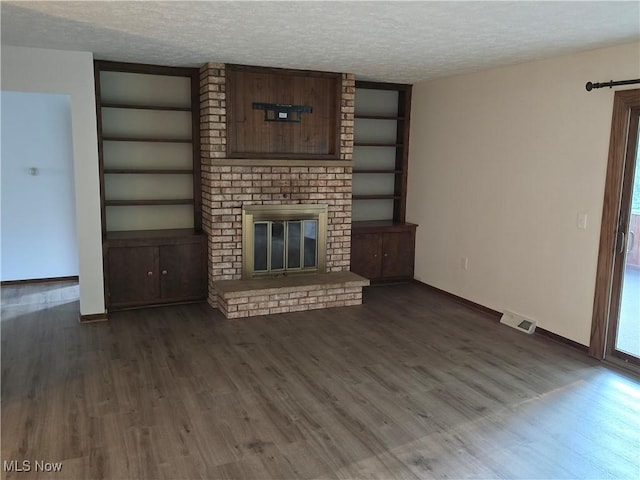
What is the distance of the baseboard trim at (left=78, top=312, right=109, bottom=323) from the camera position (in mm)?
4848

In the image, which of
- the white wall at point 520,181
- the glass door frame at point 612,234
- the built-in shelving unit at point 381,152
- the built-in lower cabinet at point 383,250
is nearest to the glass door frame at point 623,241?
the glass door frame at point 612,234

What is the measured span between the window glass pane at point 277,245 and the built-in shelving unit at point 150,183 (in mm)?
718

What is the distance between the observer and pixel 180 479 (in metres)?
2.56

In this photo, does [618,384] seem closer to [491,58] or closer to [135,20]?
[491,58]

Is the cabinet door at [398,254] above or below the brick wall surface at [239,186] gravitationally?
below

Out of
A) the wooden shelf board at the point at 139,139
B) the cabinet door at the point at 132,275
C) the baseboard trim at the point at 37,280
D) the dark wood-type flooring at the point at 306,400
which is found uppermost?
the wooden shelf board at the point at 139,139

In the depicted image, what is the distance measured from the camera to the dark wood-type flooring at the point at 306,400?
273 centimetres

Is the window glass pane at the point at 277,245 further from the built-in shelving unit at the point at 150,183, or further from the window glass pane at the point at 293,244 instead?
the built-in shelving unit at the point at 150,183

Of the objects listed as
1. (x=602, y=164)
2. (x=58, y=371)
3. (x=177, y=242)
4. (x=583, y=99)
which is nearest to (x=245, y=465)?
(x=58, y=371)

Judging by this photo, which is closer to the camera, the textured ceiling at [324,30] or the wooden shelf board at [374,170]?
the textured ceiling at [324,30]

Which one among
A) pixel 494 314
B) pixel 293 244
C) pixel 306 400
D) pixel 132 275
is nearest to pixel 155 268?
pixel 132 275

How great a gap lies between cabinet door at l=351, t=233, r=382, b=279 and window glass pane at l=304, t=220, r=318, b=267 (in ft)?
1.97

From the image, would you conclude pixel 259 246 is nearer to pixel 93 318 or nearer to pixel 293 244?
pixel 293 244

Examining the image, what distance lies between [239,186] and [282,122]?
0.81 metres
